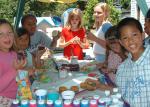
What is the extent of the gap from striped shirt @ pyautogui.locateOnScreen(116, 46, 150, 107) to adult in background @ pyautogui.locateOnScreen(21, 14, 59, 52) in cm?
177

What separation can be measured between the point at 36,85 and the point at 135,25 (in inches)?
41.2

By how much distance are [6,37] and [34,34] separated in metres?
1.85

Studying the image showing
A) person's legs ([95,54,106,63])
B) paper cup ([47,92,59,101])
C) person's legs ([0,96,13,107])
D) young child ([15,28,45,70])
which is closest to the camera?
paper cup ([47,92,59,101])

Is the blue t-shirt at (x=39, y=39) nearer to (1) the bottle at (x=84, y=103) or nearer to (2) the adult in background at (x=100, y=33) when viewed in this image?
(2) the adult in background at (x=100, y=33)

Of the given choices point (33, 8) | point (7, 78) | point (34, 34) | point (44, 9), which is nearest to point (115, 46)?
point (7, 78)

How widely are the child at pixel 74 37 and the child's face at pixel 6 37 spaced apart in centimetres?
153

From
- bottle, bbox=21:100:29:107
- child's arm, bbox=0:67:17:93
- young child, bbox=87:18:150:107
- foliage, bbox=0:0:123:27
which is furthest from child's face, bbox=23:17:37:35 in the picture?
foliage, bbox=0:0:123:27

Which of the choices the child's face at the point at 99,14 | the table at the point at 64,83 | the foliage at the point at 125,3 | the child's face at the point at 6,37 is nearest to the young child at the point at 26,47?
the table at the point at 64,83

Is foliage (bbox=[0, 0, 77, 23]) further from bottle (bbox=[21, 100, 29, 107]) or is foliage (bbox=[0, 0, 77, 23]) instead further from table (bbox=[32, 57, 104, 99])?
bottle (bbox=[21, 100, 29, 107])

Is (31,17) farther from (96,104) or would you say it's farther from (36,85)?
(96,104)

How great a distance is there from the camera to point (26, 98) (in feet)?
7.03

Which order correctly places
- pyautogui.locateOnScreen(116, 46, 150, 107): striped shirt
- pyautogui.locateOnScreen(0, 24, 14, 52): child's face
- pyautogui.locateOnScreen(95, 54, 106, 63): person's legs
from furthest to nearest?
pyautogui.locateOnScreen(95, 54, 106, 63): person's legs < pyautogui.locateOnScreen(0, 24, 14, 52): child's face < pyautogui.locateOnScreen(116, 46, 150, 107): striped shirt

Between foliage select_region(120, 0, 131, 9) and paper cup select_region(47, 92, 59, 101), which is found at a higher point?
foliage select_region(120, 0, 131, 9)

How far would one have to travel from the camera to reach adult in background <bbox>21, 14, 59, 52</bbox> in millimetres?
4219
